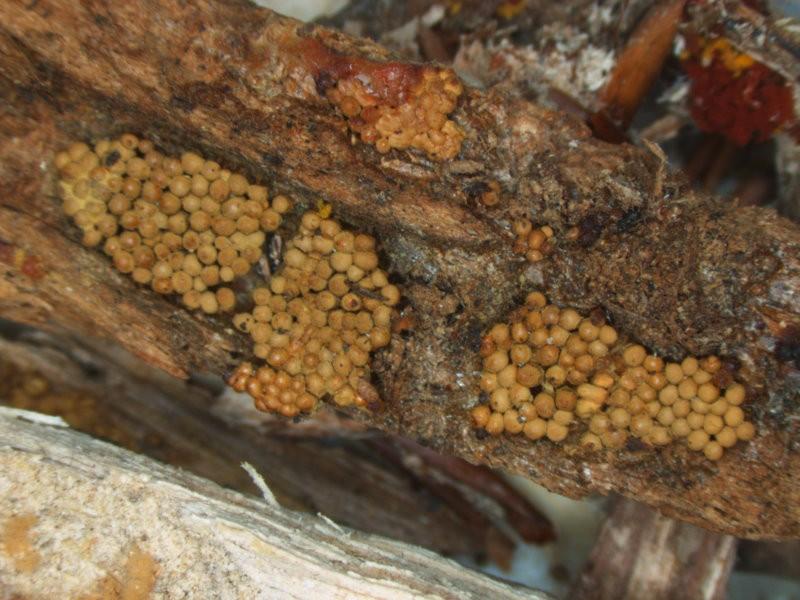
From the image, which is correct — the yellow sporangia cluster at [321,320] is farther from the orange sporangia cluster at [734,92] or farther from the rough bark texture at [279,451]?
the orange sporangia cluster at [734,92]

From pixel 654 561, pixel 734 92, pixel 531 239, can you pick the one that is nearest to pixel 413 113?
pixel 531 239

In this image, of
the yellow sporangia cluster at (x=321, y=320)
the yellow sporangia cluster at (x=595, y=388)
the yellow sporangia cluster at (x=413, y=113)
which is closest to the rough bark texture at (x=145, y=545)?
the yellow sporangia cluster at (x=321, y=320)

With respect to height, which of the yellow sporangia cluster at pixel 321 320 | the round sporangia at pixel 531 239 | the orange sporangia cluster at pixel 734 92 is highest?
the orange sporangia cluster at pixel 734 92

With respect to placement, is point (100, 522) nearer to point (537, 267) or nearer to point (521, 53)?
point (537, 267)

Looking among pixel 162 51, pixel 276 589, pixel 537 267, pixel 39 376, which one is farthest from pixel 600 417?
pixel 39 376

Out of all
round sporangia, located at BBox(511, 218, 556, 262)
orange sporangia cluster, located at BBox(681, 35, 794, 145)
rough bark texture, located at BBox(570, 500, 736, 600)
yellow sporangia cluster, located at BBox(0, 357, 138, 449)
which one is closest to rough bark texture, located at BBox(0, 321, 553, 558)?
yellow sporangia cluster, located at BBox(0, 357, 138, 449)
